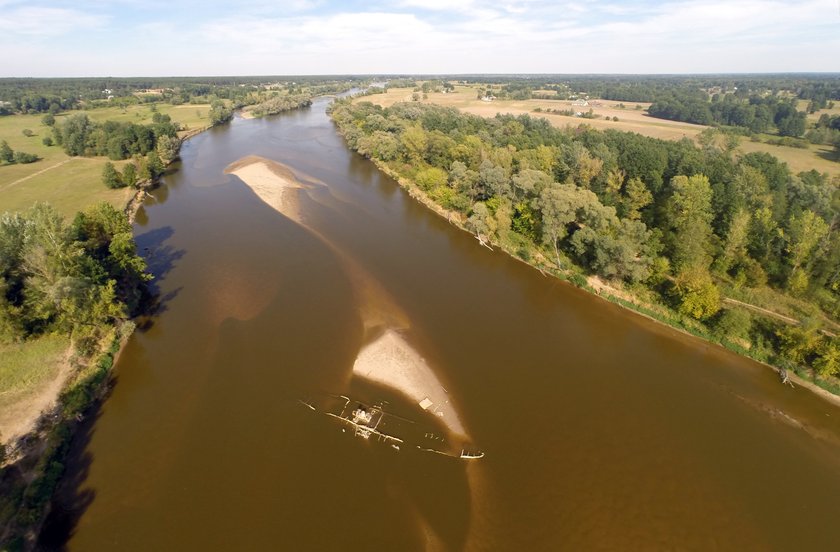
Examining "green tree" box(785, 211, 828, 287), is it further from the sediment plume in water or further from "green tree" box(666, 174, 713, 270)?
the sediment plume in water

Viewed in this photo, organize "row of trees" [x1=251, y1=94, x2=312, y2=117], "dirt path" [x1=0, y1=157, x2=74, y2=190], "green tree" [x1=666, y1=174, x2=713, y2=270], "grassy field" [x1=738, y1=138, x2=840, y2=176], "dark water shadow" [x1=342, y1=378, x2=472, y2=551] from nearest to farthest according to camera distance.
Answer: "dark water shadow" [x1=342, y1=378, x2=472, y2=551] < "green tree" [x1=666, y1=174, x2=713, y2=270] < "dirt path" [x1=0, y1=157, x2=74, y2=190] < "grassy field" [x1=738, y1=138, x2=840, y2=176] < "row of trees" [x1=251, y1=94, x2=312, y2=117]

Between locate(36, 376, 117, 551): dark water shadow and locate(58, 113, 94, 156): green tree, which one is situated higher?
locate(58, 113, 94, 156): green tree

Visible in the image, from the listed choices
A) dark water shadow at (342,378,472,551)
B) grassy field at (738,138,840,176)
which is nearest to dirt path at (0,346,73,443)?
dark water shadow at (342,378,472,551)

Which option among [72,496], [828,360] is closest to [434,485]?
[72,496]

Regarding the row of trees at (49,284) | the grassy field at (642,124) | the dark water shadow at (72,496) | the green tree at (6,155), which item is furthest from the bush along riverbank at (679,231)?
the green tree at (6,155)

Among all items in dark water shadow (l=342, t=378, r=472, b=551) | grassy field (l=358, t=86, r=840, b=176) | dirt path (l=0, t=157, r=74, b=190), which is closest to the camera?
dark water shadow (l=342, t=378, r=472, b=551)

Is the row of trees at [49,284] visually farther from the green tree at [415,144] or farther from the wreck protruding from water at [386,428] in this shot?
the green tree at [415,144]
